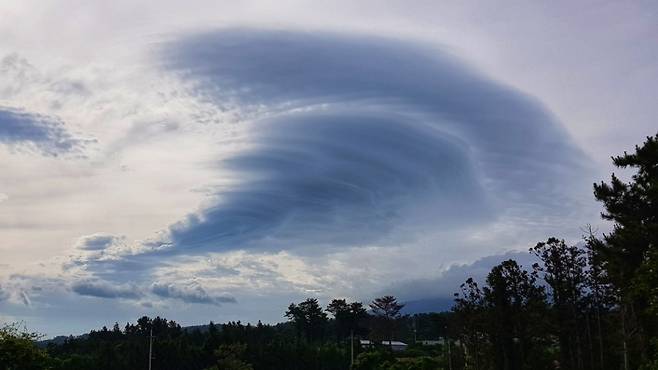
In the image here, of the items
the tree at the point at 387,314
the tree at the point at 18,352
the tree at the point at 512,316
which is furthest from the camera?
the tree at the point at 387,314

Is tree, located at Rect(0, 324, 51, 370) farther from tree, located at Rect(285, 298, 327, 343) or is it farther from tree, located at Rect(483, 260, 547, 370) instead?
tree, located at Rect(285, 298, 327, 343)

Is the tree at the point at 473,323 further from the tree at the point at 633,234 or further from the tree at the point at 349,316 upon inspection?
the tree at the point at 349,316

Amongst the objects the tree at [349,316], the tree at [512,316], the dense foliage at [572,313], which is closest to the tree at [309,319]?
the tree at [349,316]

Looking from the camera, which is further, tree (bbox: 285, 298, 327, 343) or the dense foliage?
tree (bbox: 285, 298, 327, 343)

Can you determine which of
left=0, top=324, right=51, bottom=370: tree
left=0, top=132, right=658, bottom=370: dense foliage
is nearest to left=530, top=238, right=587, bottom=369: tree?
left=0, top=132, right=658, bottom=370: dense foliage

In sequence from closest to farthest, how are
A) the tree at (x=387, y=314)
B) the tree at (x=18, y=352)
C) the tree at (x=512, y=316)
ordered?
the tree at (x=18, y=352) → the tree at (x=512, y=316) → the tree at (x=387, y=314)

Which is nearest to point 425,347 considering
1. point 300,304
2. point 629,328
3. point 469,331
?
point 300,304

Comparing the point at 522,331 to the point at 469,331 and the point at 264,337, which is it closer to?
the point at 469,331

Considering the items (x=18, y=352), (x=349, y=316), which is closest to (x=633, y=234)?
(x=18, y=352)
